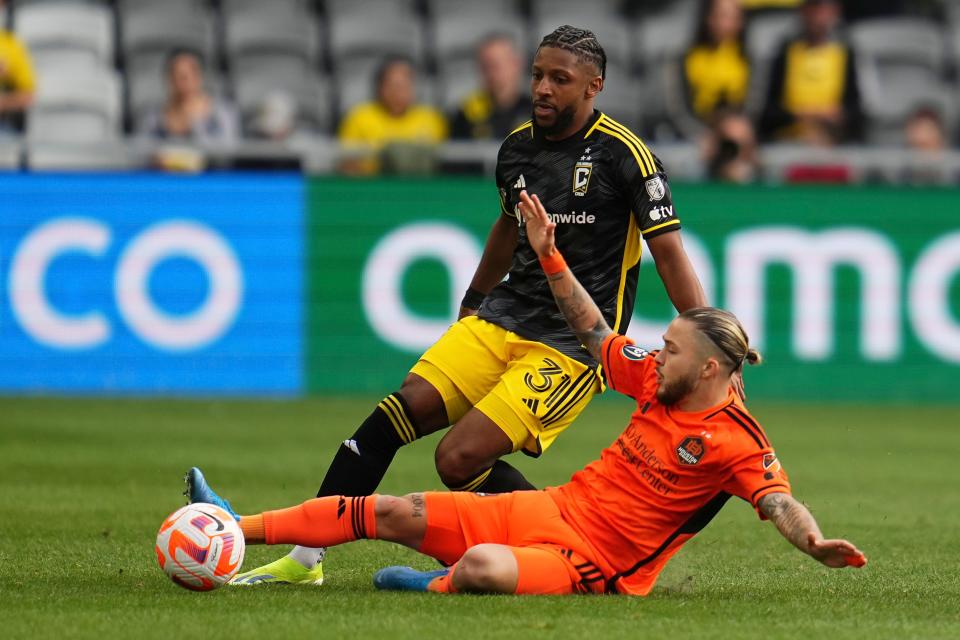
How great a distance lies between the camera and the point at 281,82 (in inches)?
717

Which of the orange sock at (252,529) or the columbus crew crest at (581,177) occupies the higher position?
the columbus crew crest at (581,177)

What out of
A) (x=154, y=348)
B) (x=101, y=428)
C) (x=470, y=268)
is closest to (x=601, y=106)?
(x=470, y=268)

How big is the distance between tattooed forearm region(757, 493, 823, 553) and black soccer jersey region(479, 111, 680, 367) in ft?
4.29

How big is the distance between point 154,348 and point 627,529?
29.7 ft

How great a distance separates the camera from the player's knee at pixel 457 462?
660 cm

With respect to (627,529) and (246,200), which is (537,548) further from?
(246,200)

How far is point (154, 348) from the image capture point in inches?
571

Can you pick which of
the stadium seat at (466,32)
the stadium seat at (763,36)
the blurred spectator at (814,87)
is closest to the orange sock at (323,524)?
the blurred spectator at (814,87)

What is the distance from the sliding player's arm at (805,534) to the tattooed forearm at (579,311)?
946 mm

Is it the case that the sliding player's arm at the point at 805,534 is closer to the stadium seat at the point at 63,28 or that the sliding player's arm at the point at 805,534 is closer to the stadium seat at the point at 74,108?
the stadium seat at the point at 74,108

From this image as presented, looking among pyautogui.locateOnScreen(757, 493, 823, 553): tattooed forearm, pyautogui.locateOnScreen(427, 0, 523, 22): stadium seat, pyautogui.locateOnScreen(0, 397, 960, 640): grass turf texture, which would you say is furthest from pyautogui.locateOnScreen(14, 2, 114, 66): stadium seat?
pyautogui.locateOnScreen(757, 493, 823, 553): tattooed forearm

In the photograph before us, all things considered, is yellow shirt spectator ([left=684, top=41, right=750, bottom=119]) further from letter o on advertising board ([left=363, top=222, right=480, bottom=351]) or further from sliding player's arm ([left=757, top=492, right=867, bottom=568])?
sliding player's arm ([left=757, top=492, right=867, bottom=568])

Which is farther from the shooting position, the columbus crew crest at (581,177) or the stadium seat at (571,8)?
the stadium seat at (571,8)

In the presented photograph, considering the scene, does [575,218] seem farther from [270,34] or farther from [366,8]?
[366,8]
